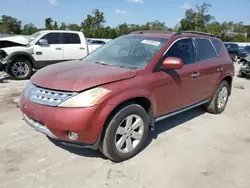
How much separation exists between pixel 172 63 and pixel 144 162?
1.45 metres

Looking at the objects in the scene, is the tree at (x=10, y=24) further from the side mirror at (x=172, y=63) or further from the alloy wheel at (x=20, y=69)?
the side mirror at (x=172, y=63)

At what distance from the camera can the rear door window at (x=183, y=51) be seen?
3.88m

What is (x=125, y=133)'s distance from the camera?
322cm

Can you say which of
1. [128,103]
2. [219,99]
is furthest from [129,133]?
[219,99]

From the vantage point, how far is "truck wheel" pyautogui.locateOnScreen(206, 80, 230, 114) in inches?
208

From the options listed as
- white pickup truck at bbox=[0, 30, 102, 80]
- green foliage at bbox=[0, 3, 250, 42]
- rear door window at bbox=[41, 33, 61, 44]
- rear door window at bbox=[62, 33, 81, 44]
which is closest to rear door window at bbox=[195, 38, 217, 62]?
white pickup truck at bbox=[0, 30, 102, 80]

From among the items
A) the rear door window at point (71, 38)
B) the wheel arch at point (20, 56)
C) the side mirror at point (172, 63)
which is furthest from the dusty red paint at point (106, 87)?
the rear door window at point (71, 38)

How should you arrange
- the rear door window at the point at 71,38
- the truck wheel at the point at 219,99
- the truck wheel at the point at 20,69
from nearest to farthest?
the truck wheel at the point at 219,99
the truck wheel at the point at 20,69
the rear door window at the point at 71,38

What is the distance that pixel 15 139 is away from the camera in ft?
12.4

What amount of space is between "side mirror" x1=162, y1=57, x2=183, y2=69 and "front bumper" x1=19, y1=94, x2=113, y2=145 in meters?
1.16

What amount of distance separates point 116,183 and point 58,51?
291 inches

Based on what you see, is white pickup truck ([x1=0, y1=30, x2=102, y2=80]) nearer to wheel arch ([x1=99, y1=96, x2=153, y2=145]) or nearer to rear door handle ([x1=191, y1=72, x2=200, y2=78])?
rear door handle ([x1=191, y1=72, x2=200, y2=78])

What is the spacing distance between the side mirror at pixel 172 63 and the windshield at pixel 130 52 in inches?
8.9

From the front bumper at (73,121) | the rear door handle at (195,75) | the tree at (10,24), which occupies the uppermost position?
the tree at (10,24)
